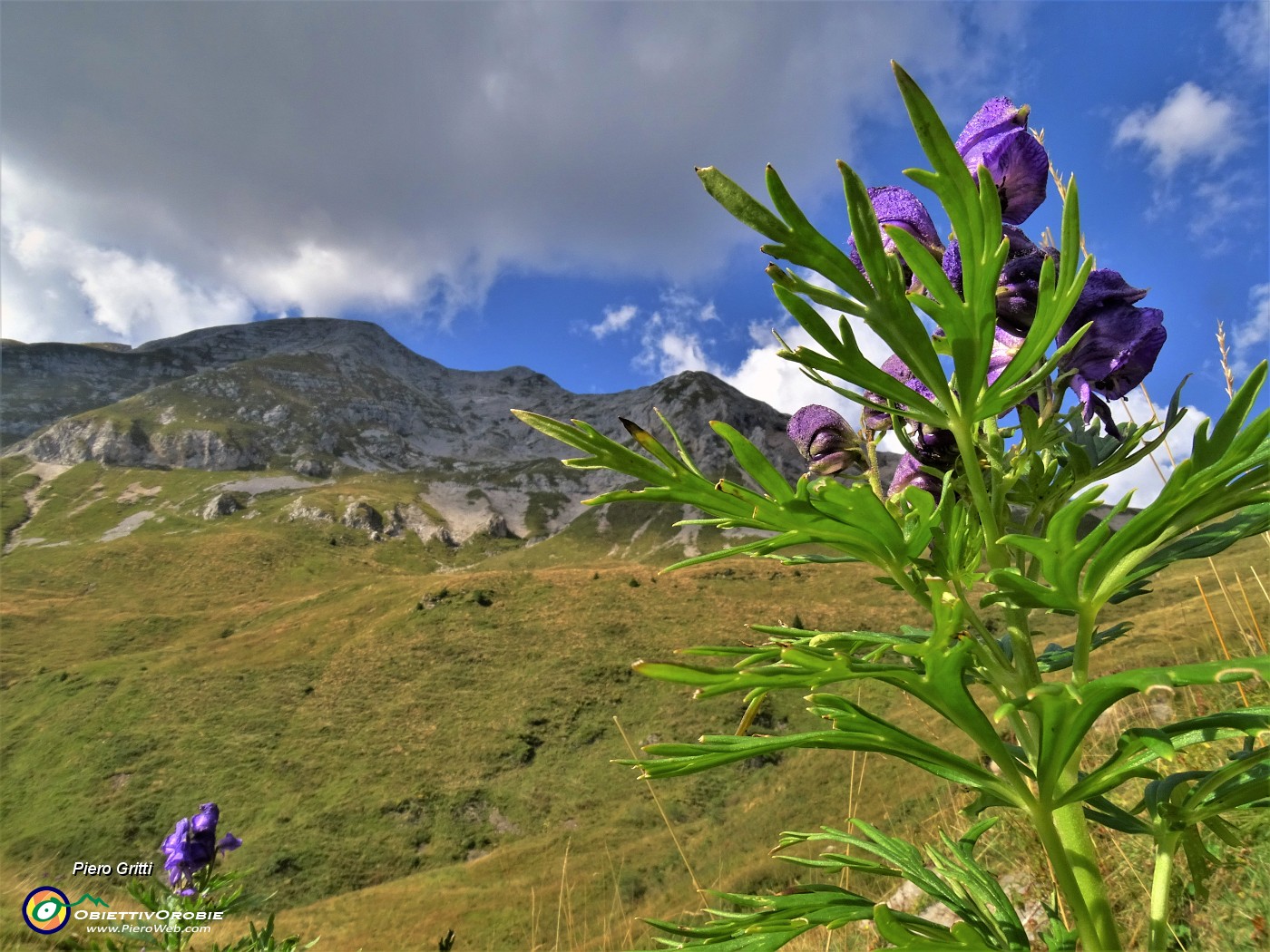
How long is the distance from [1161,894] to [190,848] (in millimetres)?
5390

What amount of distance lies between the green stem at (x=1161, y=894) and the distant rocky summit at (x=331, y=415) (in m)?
72.6

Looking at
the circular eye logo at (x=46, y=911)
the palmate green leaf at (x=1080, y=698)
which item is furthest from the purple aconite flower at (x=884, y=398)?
the circular eye logo at (x=46, y=911)

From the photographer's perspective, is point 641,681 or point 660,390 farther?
point 660,390

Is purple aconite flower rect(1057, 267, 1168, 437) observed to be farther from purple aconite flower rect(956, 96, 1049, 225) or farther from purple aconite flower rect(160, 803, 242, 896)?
purple aconite flower rect(160, 803, 242, 896)

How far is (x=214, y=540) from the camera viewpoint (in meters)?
61.1

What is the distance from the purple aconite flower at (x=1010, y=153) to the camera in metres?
0.93

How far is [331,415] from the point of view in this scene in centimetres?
10338

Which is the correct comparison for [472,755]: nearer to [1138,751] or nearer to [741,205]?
[1138,751]

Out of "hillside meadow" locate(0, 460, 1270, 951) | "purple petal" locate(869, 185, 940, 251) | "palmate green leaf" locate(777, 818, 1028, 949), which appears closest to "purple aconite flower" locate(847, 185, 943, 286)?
"purple petal" locate(869, 185, 940, 251)

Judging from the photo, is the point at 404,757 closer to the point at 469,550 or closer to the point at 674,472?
the point at 674,472

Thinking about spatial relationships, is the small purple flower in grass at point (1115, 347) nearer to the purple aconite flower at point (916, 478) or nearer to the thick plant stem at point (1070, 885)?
the purple aconite flower at point (916, 478)

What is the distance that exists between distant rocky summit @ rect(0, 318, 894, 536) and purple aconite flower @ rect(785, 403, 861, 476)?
7207cm

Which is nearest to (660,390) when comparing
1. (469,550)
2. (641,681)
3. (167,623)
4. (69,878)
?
(469,550)

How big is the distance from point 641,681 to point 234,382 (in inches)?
4052
